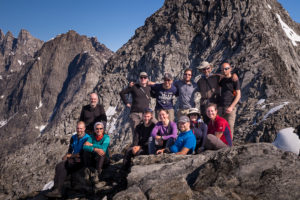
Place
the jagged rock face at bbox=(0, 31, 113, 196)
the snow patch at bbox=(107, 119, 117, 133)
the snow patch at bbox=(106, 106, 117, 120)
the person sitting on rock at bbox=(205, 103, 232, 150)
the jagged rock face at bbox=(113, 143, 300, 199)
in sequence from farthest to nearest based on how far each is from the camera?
the jagged rock face at bbox=(0, 31, 113, 196)
the snow patch at bbox=(106, 106, 117, 120)
the snow patch at bbox=(107, 119, 117, 133)
the person sitting on rock at bbox=(205, 103, 232, 150)
the jagged rock face at bbox=(113, 143, 300, 199)

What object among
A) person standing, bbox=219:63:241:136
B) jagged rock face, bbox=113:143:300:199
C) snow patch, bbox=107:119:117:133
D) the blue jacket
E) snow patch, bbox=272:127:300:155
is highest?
snow patch, bbox=107:119:117:133

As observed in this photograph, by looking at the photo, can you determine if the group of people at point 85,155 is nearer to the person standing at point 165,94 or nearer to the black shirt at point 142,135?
the black shirt at point 142,135

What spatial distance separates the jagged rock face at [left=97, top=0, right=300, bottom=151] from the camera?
90.7 feet

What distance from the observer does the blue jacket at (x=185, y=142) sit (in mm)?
6590

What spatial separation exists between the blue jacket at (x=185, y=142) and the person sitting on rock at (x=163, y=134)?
0.36 m

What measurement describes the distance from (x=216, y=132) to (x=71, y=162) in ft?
16.4

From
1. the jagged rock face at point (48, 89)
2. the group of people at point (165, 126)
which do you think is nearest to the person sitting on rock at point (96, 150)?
the group of people at point (165, 126)

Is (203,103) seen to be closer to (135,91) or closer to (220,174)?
(135,91)

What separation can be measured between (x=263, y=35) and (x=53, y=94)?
157 meters

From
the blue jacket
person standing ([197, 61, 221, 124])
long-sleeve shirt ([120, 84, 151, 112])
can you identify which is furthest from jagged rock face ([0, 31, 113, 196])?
the blue jacket

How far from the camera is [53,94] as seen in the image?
6560 inches

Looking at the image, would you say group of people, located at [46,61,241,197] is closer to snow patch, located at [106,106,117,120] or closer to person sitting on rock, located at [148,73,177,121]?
person sitting on rock, located at [148,73,177,121]

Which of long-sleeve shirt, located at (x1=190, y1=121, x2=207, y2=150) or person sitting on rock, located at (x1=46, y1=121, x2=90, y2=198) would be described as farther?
person sitting on rock, located at (x1=46, y1=121, x2=90, y2=198)

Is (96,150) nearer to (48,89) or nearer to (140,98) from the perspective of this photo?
(140,98)
